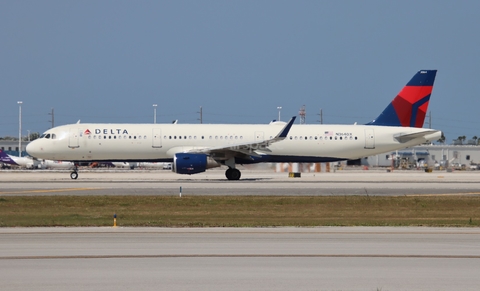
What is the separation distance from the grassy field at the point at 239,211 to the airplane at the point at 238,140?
14.7m

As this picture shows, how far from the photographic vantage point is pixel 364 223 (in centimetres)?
2086

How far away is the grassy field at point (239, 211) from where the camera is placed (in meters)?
21.1

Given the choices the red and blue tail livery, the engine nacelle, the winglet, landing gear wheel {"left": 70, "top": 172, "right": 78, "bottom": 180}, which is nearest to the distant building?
the red and blue tail livery

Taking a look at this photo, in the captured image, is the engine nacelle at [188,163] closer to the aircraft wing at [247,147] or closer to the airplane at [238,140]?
the airplane at [238,140]

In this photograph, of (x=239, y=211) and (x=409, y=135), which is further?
(x=409, y=135)

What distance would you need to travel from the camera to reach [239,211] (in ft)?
84.7

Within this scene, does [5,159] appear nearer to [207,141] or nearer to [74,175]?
[74,175]

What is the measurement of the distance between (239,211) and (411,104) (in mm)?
28741

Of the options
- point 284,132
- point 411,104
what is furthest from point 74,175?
point 411,104
